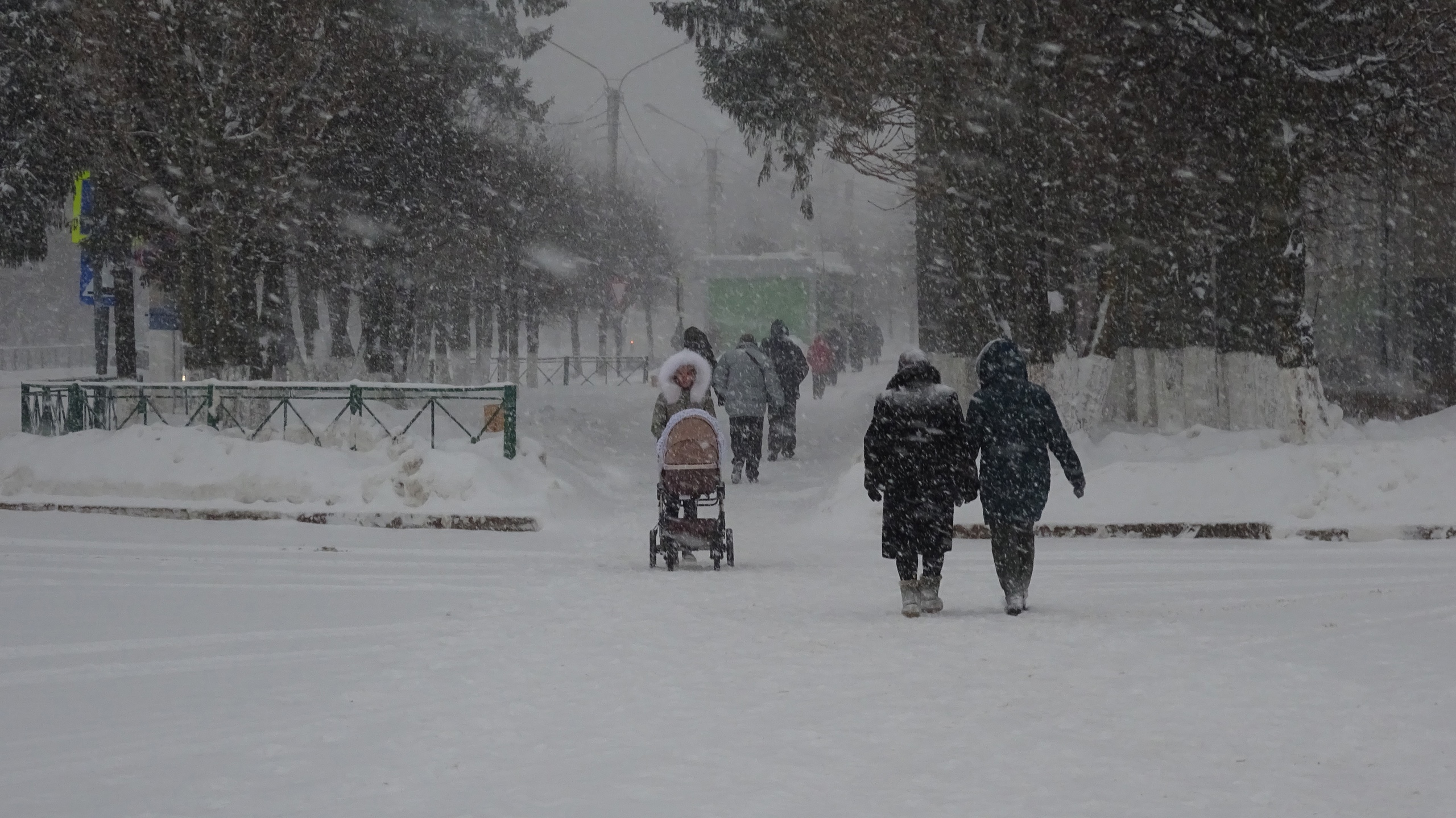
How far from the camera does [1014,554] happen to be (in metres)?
9.36

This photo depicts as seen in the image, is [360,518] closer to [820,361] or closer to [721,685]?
[721,685]

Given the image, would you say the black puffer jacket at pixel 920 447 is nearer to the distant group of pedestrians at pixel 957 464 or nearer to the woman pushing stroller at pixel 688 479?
the distant group of pedestrians at pixel 957 464

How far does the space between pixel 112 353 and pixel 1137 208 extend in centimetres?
6291

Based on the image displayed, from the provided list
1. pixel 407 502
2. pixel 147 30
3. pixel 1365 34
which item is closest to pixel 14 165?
pixel 147 30

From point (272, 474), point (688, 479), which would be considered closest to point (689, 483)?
point (688, 479)

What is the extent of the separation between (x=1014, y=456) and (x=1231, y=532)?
17.3 ft

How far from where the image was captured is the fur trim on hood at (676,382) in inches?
473

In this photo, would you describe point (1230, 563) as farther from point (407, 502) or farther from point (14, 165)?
point (14, 165)

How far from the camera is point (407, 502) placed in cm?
1523

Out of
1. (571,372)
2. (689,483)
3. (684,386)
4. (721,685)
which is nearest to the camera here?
(721,685)

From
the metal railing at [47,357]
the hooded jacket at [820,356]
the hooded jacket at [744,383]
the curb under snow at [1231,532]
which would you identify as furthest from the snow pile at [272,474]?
the metal railing at [47,357]

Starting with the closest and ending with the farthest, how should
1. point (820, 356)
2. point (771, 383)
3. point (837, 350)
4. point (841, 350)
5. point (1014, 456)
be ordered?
point (1014, 456)
point (771, 383)
point (820, 356)
point (837, 350)
point (841, 350)

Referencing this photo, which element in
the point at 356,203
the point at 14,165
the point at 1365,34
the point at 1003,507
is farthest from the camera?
the point at 356,203

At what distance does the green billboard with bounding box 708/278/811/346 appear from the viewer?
59344 millimetres
